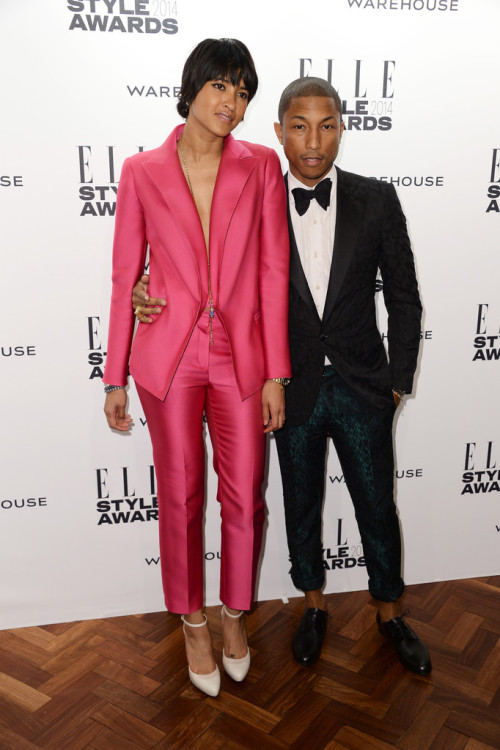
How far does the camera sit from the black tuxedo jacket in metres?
2.15

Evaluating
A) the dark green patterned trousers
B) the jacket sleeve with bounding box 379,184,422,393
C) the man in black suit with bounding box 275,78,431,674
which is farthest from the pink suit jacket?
the jacket sleeve with bounding box 379,184,422,393

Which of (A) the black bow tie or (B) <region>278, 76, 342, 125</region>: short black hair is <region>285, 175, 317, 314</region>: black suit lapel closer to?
(A) the black bow tie

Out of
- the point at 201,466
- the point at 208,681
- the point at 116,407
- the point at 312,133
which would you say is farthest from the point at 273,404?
the point at 208,681

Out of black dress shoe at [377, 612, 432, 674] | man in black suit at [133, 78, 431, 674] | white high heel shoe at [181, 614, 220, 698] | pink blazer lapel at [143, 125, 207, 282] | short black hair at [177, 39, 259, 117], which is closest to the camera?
short black hair at [177, 39, 259, 117]

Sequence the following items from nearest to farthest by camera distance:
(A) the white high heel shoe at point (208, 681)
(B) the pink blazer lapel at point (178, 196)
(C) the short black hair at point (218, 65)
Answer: (C) the short black hair at point (218, 65) → (B) the pink blazer lapel at point (178, 196) → (A) the white high heel shoe at point (208, 681)

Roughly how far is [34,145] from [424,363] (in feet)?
5.42

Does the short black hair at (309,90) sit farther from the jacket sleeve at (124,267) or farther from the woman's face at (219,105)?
the jacket sleeve at (124,267)

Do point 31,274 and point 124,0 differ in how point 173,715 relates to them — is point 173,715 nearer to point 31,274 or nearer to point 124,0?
point 31,274

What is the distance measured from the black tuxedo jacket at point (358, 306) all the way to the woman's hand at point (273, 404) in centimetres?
9

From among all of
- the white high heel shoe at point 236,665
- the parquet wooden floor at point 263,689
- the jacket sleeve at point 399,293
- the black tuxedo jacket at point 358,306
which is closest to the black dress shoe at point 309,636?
the parquet wooden floor at point 263,689

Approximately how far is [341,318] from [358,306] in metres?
0.07

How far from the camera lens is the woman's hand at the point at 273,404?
215cm

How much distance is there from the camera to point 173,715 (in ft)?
7.14

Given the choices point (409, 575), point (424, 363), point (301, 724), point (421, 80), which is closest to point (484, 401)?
point (424, 363)
